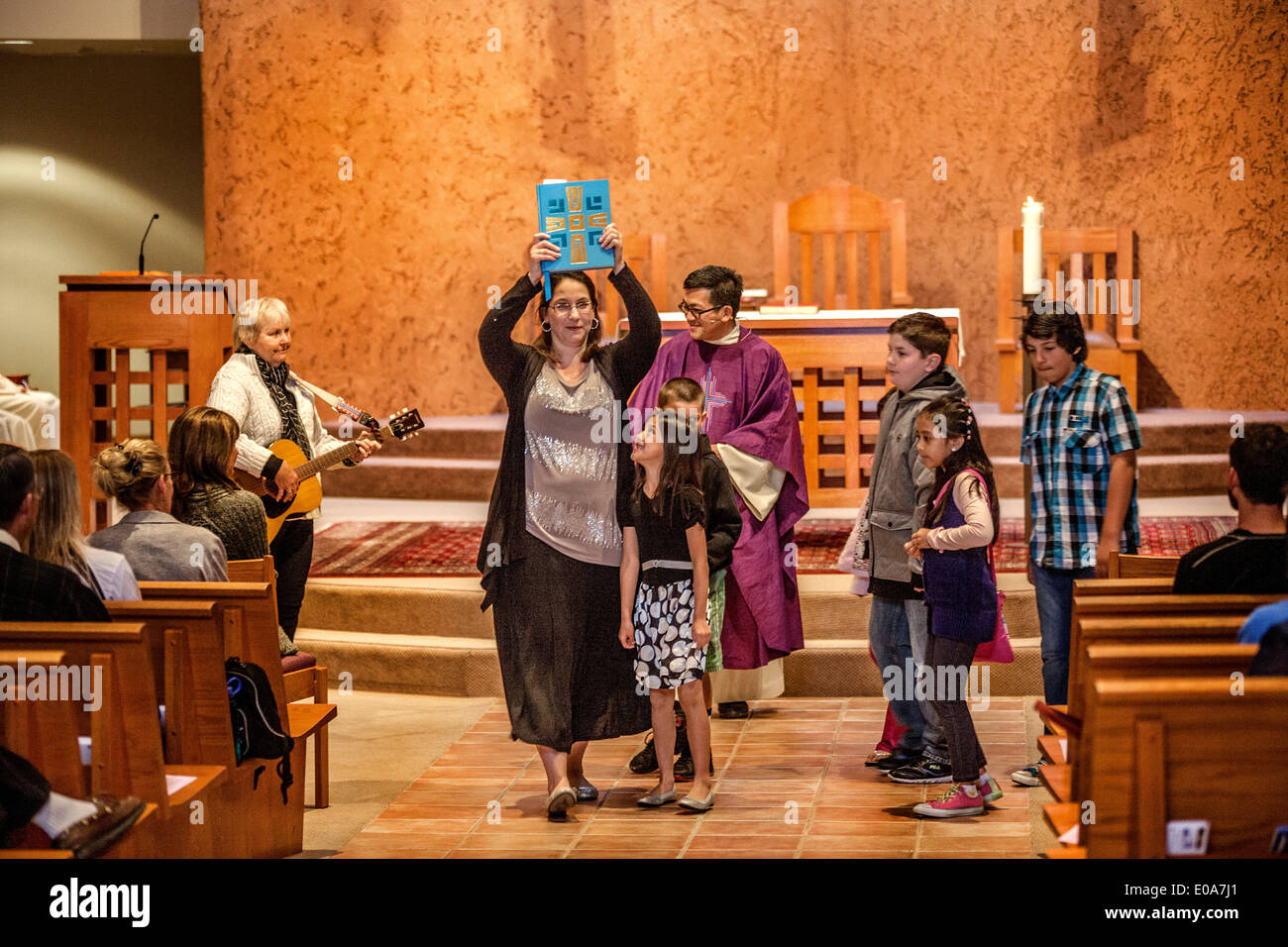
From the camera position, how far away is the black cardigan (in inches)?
168

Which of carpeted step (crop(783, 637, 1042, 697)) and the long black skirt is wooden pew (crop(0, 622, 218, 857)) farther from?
carpeted step (crop(783, 637, 1042, 697))

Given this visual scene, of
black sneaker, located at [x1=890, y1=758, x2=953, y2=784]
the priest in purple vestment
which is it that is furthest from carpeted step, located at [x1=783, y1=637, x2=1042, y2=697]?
black sneaker, located at [x1=890, y1=758, x2=953, y2=784]

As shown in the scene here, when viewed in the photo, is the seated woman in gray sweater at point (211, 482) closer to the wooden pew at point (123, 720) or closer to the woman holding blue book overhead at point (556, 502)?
the woman holding blue book overhead at point (556, 502)

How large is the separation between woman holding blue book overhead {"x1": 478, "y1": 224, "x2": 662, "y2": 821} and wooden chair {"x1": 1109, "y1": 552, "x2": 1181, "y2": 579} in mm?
1371

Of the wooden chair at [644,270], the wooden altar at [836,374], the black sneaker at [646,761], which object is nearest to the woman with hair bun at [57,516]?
the black sneaker at [646,761]

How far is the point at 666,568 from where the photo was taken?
419 centimetres

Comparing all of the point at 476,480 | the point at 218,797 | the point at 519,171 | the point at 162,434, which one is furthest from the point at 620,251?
the point at 519,171

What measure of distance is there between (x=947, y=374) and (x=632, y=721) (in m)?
1.39

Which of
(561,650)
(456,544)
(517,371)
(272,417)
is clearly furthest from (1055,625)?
(456,544)

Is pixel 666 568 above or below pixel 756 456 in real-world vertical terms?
below

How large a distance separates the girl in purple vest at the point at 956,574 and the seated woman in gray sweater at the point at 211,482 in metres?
1.89

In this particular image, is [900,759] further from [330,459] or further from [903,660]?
[330,459]

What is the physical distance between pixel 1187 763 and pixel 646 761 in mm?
2337
